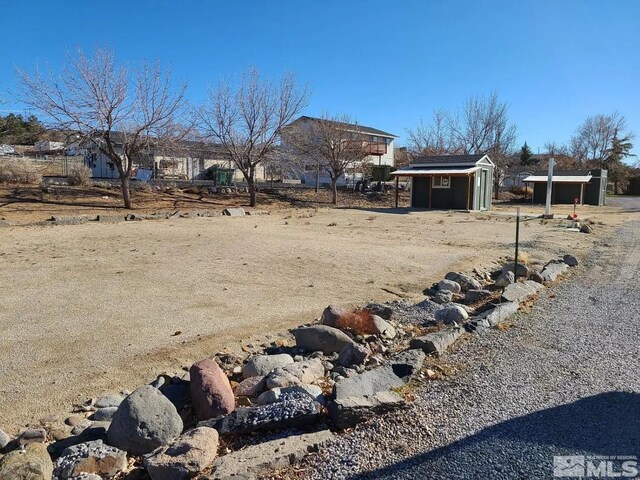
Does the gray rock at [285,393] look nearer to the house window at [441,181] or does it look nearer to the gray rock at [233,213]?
the gray rock at [233,213]

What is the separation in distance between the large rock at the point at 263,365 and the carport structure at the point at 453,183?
2731 centimetres

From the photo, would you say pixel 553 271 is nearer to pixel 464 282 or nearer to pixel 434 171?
pixel 464 282

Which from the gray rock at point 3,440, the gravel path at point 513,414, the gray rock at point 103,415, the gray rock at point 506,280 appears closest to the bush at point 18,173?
the gray rock at point 506,280

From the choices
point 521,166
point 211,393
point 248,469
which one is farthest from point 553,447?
point 521,166

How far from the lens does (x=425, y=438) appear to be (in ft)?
10.6

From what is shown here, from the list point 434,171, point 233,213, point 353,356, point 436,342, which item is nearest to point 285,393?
point 353,356

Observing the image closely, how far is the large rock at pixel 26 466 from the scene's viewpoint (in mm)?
2816

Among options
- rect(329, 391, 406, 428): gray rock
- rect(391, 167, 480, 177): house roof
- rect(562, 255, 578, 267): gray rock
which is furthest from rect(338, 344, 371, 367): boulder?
rect(391, 167, 480, 177): house roof

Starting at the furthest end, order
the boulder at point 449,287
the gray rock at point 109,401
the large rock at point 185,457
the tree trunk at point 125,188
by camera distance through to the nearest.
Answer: the tree trunk at point 125,188 < the boulder at point 449,287 < the gray rock at point 109,401 < the large rock at point 185,457

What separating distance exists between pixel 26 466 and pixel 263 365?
2.08 meters

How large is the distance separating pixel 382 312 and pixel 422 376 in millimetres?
2056

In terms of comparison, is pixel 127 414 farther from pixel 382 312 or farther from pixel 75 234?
pixel 75 234

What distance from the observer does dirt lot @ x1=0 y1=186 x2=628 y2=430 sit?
476cm

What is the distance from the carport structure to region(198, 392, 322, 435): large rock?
2836cm
